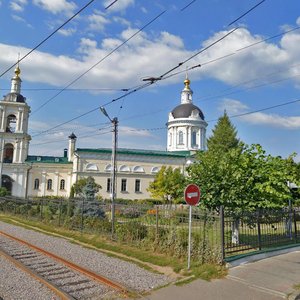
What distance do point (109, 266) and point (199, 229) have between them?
3.06 meters

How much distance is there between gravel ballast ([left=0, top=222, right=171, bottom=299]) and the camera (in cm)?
891

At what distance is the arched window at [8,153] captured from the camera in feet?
197

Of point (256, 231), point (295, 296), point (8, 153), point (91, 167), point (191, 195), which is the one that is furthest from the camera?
point (8, 153)

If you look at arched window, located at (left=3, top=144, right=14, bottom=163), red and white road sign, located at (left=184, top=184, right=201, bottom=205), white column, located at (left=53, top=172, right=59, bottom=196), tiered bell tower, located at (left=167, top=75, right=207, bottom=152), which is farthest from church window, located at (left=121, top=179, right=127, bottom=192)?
red and white road sign, located at (left=184, top=184, right=201, bottom=205)

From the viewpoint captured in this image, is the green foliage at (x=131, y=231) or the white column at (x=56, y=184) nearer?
the green foliage at (x=131, y=231)

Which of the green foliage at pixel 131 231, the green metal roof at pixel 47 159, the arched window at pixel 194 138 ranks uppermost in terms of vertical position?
the arched window at pixel 194 138

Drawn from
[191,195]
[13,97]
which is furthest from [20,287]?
[13,97]

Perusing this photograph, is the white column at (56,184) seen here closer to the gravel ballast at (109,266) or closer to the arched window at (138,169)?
the arched window at (138,169)

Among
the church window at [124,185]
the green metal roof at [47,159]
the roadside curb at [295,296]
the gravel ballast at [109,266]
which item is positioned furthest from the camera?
the green metal roof at [47,159]

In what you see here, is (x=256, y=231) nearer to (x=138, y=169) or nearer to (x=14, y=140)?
(x=138, y=169)

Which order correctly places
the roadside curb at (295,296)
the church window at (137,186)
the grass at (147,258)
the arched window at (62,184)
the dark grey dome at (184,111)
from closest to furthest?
the roadside curb at (295,296) < the grass at (147,258) < the arched window at (62,184) < the church window at (137,186) < the dark grey dome at (184,111)

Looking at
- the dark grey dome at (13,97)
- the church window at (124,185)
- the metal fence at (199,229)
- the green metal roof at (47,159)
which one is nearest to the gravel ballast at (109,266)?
the metal fence at (199,229)

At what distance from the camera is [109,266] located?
35.1 feet

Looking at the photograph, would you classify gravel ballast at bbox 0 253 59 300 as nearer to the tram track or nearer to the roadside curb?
the tram track
